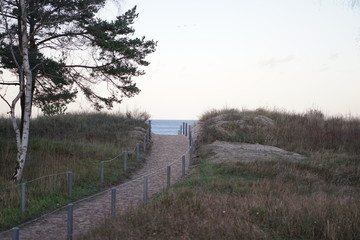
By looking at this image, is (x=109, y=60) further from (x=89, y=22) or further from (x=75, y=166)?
(x=75, y=166)

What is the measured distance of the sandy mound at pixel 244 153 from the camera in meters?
19.7

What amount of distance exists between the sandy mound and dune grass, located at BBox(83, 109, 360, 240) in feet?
2.24

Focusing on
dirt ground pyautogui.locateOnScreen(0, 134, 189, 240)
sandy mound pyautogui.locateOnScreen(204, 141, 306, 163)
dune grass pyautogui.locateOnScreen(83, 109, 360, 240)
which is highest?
sandy mound pyautogui.locateOnScreen(204, 141, 306, 163)

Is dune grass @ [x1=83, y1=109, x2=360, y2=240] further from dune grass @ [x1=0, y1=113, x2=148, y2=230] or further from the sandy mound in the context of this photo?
dune grass @ [x1=0, y1=113, x2=148, y2=230]

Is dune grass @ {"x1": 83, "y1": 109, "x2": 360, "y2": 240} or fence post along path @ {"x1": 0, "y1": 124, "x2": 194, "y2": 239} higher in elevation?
dune grass @ {"x1": 83, "y1": 109, "x2": 360, "y2": 240}

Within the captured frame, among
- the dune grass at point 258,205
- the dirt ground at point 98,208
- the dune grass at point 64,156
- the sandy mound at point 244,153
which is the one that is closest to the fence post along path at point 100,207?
the dirt ground at point 98,208

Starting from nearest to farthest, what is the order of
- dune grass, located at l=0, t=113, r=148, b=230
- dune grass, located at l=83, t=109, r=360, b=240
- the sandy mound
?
dune grass, located at l=83, t=109, r=360, b=240 < dune grass, located at l=0, t=113, r=148, b=230 < the sandy mound

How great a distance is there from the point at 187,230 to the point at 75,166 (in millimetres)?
11339

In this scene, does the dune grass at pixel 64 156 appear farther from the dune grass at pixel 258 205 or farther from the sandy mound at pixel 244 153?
the sandy mound at pixel 244 153

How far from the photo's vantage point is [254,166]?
56.4ft

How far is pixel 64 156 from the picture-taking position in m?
21.3

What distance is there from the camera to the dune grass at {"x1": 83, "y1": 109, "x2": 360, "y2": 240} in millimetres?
8695

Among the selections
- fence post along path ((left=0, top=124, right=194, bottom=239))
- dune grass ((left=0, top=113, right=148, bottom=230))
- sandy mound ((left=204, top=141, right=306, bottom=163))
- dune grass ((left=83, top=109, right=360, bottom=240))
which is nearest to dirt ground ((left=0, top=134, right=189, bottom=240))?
fence post along path ((left=0, top=124, right=194, bottom=239))

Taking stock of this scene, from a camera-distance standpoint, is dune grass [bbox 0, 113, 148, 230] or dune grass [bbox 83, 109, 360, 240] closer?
dune grass [bbox 83, 109, 360, 240]
